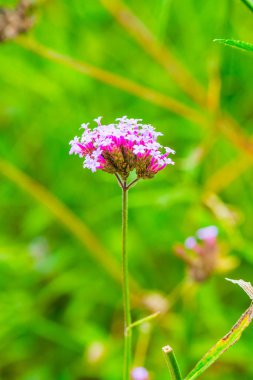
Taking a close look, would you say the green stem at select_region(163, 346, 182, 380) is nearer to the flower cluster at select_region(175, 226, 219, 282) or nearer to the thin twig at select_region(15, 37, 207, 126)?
the flower cluster at select_region(175, 226, 219, 282)

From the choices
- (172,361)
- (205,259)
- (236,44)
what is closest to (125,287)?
(172,361)

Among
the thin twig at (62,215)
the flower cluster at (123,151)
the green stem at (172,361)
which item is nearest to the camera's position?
the green stem at (172,361)

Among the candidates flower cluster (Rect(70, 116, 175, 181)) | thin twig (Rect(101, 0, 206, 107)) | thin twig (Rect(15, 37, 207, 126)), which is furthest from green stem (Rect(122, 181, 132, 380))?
thin twig (Rect(101, 0, 206, 107))

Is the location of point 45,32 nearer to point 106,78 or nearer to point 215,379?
point 106,78

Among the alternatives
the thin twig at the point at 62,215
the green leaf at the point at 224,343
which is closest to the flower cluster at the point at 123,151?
A: the green leaf at the point at 224,343

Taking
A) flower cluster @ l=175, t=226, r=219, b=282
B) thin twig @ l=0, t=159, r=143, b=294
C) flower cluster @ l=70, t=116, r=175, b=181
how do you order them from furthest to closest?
1. thin twig @ l=0, t=159, r=143, b=294
2. flower cluster @ l=175, t=226, r=219, b=282
3. flower cluster @ l=70, t=116, r=175, b=181

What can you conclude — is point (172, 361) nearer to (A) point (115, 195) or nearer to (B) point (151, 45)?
(B) point (151, 45)

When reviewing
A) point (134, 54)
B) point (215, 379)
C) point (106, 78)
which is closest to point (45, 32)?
point (134, 54)

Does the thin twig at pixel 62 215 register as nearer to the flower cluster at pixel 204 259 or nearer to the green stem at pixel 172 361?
the flower cluster at pixel 204 259
